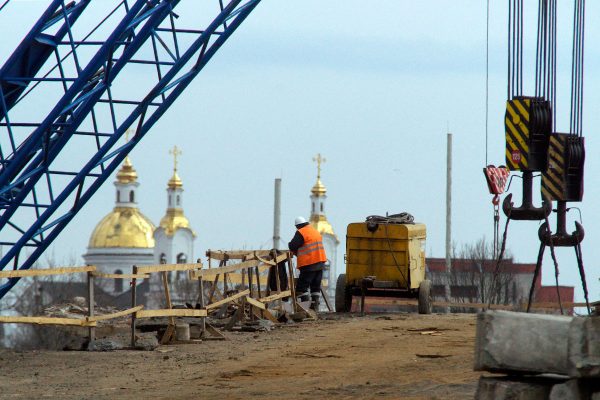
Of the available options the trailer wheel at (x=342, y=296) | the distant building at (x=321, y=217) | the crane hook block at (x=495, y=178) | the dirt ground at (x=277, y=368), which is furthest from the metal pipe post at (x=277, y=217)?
the distant building at (x=321, y=217)

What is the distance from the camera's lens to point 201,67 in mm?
26547

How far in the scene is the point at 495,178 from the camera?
3484 centimetres

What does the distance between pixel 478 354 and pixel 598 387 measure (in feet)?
3.16

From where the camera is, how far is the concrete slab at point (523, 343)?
1058 cm

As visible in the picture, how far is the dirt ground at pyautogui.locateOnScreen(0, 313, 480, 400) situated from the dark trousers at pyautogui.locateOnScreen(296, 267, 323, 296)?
3515mm

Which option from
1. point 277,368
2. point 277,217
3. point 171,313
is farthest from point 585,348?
point 277,217

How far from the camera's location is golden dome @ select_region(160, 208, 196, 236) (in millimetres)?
146375

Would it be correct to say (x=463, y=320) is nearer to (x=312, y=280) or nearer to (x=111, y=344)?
(x=312, y=280)

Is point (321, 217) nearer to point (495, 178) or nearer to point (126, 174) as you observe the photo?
point (126, 174)

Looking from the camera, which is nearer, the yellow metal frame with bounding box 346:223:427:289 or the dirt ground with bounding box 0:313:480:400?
Answer: the dirt ground with bounding box 0:313:480:400

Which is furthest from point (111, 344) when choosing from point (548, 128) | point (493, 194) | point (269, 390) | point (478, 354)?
point (493, 194)

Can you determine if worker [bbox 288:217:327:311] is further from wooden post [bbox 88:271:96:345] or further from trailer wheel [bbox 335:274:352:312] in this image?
wooden post [bbox 88:271:96:345]

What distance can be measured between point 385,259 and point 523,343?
14.4 m

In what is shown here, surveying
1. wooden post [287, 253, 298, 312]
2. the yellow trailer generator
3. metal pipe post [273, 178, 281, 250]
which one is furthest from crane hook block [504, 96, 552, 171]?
metal pipe post [273, 178, 281, 250]
